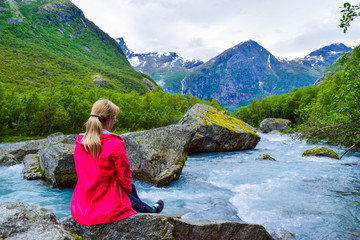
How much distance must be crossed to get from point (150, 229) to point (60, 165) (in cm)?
859

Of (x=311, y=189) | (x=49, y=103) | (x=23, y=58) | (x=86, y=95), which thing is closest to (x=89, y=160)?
(x=311, y=189)

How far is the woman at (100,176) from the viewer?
143 inches

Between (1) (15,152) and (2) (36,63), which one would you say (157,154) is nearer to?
(1) (15,152)

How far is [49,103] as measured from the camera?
41844mm

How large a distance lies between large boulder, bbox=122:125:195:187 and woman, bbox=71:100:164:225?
307 inches

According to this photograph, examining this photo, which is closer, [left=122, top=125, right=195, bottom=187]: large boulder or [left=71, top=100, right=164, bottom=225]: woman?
[left=71, top=100, right=164, bottom=225]: woman

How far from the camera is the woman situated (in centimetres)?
364

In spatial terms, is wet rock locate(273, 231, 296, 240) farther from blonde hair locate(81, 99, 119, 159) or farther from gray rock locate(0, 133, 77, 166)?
gray rock locate(0, 133, 77, 166)

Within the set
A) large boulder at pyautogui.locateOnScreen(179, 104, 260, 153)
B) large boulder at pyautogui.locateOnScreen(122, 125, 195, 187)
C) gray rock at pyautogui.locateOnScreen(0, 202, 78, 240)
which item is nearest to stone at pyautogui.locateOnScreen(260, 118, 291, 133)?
large boulder at pyautogui.locateOnScreen(179, 104, 260, 153)

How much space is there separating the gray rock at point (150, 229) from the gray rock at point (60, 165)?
7.66 m

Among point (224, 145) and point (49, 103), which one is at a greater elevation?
point (49, 103)

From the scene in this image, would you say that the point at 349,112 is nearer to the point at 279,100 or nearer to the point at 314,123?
the point at 314,123

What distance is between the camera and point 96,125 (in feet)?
12.2

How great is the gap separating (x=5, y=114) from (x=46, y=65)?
110025mm
